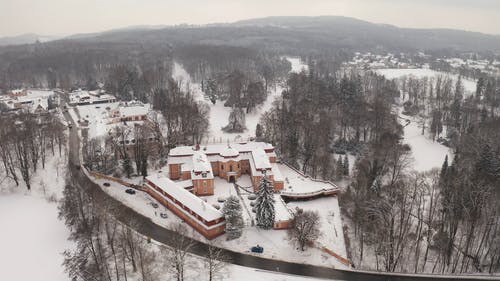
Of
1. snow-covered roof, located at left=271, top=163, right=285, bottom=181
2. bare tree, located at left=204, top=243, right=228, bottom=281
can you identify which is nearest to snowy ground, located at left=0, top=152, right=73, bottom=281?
bare tree, located at left=204, top=243, right=228, bottom=281

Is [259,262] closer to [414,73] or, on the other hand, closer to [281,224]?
[281,224]

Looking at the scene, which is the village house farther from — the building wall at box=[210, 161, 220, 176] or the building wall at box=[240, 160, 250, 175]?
the building wall at box=[240, 160, 250, 175]

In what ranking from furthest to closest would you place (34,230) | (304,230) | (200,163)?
(200,163) → (34,230) → (304,230)

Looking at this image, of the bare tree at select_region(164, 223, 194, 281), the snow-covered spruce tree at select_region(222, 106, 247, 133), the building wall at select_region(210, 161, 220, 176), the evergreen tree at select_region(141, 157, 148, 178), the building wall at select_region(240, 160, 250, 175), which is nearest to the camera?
the bare tree at select_region(164, 223, 194, 281)

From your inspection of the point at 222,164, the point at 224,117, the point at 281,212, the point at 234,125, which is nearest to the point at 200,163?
the point at 222,164

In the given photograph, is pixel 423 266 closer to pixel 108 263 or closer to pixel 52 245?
pixel 108 263

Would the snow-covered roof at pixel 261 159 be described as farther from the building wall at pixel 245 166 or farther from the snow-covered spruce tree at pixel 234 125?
the snow-covered spruce tree at pixel 234 125

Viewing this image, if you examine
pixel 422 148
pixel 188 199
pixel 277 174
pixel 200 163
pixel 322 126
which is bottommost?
pixel 422 148
